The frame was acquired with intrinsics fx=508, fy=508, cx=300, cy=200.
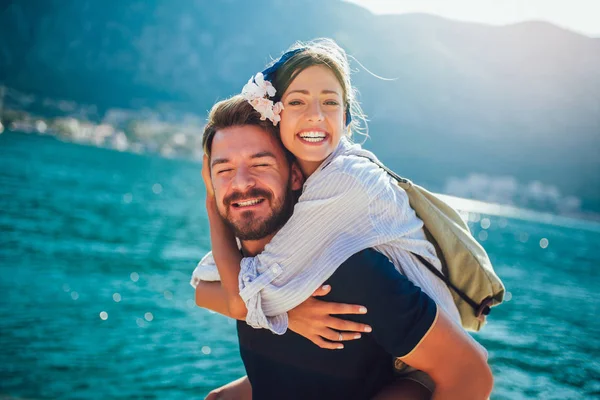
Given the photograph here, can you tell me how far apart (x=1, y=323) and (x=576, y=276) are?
35242mm

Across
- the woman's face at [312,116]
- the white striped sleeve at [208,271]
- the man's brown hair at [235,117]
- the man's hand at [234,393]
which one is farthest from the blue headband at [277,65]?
the man's hand at [234,393]

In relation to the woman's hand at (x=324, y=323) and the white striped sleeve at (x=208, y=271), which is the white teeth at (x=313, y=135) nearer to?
the woman's hand at (x=324, y=323)

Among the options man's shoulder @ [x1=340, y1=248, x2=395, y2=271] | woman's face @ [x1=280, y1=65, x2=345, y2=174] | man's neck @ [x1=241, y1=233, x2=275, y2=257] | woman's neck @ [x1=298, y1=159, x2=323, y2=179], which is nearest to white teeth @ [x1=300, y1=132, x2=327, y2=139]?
woman's face @ [x1=280, y1=65, x2=345, y2=174]

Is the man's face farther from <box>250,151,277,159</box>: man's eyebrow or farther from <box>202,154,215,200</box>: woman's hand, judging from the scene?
<box>202,154,215,200</box>: woman's hand

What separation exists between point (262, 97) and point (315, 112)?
330 millimetres

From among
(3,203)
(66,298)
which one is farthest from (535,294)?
(3,203)

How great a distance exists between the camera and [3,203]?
2806cm

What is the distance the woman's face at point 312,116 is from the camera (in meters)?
2.97

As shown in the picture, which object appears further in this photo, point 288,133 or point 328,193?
point 288,133

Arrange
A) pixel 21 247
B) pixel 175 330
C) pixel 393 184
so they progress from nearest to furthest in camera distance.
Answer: pixel 393 184 < pixel 175 330 < pixel 21 247

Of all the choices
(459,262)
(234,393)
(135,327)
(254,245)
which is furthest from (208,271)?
(135,327)

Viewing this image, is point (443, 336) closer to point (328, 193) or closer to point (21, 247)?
point (328, 193)

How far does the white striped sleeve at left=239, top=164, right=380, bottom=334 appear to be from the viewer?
2.39 metres

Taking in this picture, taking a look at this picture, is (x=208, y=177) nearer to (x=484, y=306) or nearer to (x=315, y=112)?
(x=315, y=112)
